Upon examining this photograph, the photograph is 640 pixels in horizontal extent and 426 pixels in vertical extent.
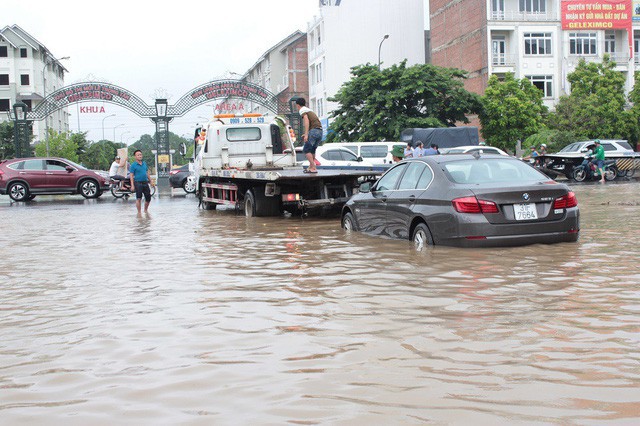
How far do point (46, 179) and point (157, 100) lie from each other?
11.5 metres

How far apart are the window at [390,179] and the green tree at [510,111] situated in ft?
138

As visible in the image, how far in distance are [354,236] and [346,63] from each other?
203 ft

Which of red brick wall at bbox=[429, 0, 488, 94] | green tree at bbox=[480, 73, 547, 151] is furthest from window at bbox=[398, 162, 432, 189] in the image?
red brick wall at bbox=[429, 0, 488, 94]

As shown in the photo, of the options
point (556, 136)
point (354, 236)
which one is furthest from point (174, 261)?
point (556, 136)

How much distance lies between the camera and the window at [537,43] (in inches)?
2383

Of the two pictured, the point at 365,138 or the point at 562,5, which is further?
the point at 562,5

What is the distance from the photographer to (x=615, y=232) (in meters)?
13.2

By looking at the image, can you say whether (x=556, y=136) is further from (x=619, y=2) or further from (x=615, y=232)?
(x=615, y=232)

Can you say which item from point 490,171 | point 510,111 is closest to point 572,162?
point 510,111

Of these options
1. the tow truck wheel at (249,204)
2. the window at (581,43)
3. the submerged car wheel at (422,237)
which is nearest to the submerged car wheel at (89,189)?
the tow truck wheel at (249,204)

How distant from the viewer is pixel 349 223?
14219 mm

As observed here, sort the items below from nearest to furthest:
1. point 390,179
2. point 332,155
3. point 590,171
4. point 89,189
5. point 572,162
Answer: point 390,179 → point 332,155 → point 89,189 → point 590,171 → point 572,162

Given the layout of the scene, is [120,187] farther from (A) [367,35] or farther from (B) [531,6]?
(A) [367,35]

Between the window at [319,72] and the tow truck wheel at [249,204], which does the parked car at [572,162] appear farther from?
the window at [319,72]
